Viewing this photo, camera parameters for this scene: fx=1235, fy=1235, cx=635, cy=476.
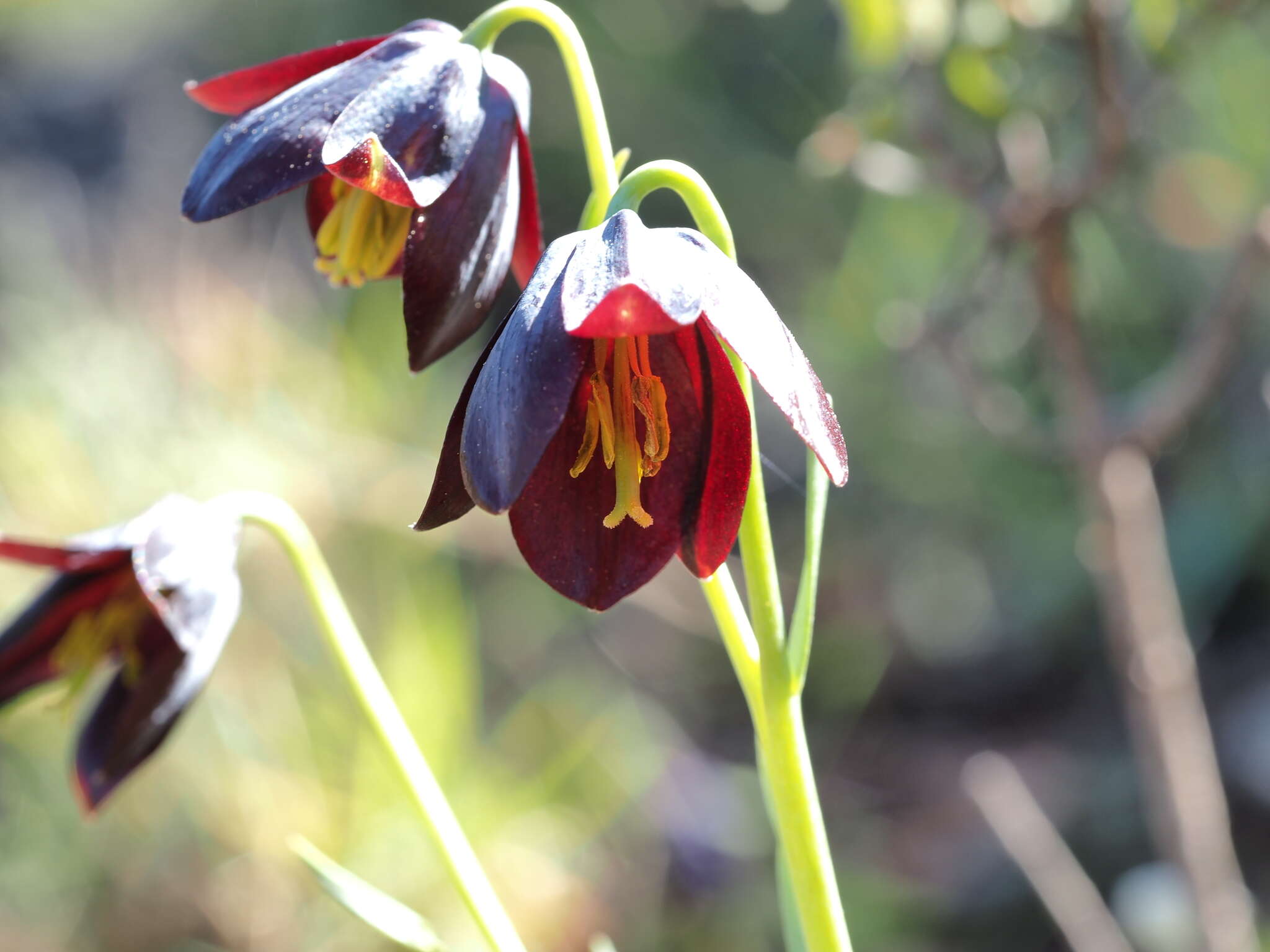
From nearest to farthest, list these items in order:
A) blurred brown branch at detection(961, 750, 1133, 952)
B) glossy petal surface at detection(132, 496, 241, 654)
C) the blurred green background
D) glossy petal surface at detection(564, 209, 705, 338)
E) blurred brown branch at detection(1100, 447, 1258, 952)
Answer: glossy petal surface at detection(564, 209, 705, 338) → glossy petal surface at detection(132, 496, 241, 654) → blurred brown branch at detection(1100, 447, 1258, 952) → blurred brown branch at detection(961, 750, 1133, 952) → the blurred green background

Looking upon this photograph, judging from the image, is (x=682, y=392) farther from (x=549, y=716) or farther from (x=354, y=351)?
(x=354, y=351)

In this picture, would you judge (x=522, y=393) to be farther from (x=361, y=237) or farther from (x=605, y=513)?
(x=361, y=237)

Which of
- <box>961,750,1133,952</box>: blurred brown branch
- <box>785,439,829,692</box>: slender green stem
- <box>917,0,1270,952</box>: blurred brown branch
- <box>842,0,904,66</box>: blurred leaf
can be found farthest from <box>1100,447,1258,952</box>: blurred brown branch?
<box>785,439,829,692</box>: slender green stem

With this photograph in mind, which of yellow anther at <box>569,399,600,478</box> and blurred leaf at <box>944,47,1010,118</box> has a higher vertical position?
blurred leaf at <box>944,47,1010,118</box>

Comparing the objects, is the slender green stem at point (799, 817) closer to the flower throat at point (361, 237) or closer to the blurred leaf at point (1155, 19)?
the flower throat at point (361, 237)

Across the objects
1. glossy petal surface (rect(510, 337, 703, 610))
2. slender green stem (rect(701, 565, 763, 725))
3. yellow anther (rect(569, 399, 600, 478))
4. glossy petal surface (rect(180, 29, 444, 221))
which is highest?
glossy petal surface (rect(180, 29, 444, 221))

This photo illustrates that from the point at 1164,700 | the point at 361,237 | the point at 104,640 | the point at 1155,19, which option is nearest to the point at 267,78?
the point at 361,237

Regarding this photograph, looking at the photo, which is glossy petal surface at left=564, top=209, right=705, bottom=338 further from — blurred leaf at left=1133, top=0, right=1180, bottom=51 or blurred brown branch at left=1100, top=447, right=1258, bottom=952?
blurred brown branch at left=1100, top=447, right=1258, bottom=952

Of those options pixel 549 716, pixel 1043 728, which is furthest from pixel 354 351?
pixel 1043 728
